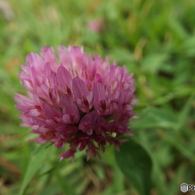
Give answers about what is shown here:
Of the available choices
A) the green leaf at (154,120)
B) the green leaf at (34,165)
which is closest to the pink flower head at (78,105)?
the green leaf at (34,165)

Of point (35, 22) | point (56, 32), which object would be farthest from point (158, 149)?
point (35, 22)

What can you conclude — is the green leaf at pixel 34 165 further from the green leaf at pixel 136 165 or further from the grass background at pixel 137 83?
the green leaf at pixel 136 165

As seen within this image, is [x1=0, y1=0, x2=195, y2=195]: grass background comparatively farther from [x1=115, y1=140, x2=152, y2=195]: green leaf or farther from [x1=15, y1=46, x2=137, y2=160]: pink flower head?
[x1=15, y1=46, x2=137, y2=160]: pink flower head

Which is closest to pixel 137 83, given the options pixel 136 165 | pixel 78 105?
pixel 136 165

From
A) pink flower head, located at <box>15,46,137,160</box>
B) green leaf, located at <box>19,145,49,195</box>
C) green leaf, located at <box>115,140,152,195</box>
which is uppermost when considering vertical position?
pink flower head, located at <box>15,46,137,160</box>

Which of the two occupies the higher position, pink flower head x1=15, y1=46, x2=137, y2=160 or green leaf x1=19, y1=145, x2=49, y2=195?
pink flower head x1=15, y1=46, x2=137, y2=160

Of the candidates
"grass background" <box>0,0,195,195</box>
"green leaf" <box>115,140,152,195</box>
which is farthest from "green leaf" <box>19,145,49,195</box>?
"green leaf" <box>115,140,152,195</box>
